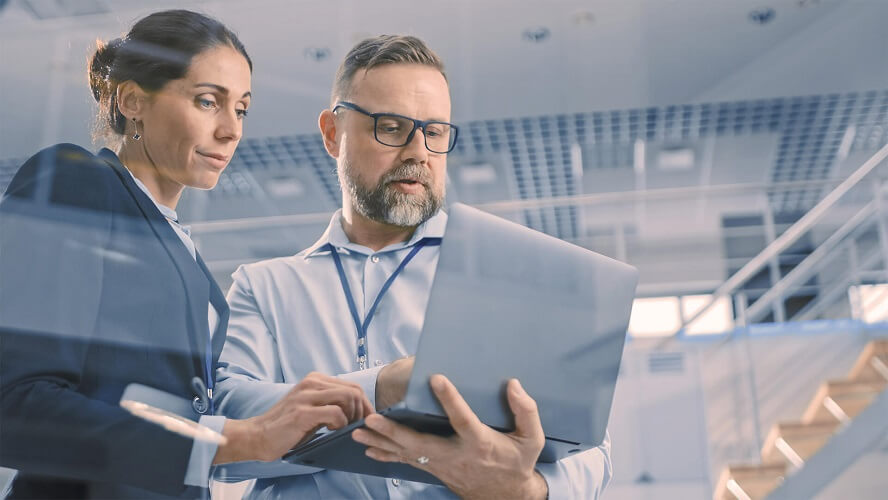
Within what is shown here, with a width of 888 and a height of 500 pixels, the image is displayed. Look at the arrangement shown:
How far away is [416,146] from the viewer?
101 cm

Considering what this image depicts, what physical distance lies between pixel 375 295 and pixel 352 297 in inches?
1.1

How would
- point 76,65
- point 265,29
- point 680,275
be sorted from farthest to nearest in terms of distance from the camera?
1. point 680,275
2. point 265,29
3. point 76,65

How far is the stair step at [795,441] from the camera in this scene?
95.3 inches

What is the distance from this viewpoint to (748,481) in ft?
7.04

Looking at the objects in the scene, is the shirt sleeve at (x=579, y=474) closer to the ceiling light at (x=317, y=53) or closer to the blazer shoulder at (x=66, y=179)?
the blazer shoulder at (x=66, y=179)

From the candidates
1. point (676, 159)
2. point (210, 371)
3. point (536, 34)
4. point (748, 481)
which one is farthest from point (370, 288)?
point (676, 159)

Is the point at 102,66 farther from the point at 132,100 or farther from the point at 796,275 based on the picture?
the point at 796,275

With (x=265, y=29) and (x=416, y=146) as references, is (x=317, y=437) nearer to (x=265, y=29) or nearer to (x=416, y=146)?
(x=416, y=146)

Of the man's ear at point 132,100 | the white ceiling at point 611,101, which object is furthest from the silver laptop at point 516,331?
the white ceiling at point 611,101

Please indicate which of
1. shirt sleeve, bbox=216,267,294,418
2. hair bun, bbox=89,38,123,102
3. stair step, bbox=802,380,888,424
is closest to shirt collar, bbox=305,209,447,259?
shirt sleeve, bbox=216,267,294,418

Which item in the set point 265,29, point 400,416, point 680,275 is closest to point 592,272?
point 400,416

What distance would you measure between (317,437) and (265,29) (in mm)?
868

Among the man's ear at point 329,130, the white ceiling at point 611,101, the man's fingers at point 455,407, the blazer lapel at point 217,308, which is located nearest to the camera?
the man's fingers at point 455,407

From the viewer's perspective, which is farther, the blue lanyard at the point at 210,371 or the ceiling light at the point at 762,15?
the ceiling light at the point at 762,15
